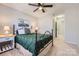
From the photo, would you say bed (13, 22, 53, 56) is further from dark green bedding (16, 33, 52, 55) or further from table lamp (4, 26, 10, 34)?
table lamp (4, 26, 10, 34)

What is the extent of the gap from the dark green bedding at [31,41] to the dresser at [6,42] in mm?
111

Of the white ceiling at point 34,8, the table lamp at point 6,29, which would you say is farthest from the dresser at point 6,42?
the white ceiling at point 34,8

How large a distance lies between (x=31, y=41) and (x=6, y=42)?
0.48m

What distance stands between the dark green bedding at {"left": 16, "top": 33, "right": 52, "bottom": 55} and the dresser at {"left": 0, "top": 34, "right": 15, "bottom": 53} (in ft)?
0.37

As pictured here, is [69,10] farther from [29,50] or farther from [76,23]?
[29,50]

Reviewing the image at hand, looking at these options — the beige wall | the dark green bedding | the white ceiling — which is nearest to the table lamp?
the beige wall

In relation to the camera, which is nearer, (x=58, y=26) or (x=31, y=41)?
(x=31, y=41)

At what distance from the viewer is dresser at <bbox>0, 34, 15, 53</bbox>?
1.71m

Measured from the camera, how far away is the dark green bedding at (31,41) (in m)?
1.71

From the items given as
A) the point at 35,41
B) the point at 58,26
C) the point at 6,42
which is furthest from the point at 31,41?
the point at 58,26

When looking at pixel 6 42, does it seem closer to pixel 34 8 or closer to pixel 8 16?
pixel 8 16

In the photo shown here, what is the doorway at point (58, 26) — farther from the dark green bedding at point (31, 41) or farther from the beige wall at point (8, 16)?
the beige wall at point (8, 16)

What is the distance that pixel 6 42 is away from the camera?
1.77 metres

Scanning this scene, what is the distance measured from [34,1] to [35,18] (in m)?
0.33
